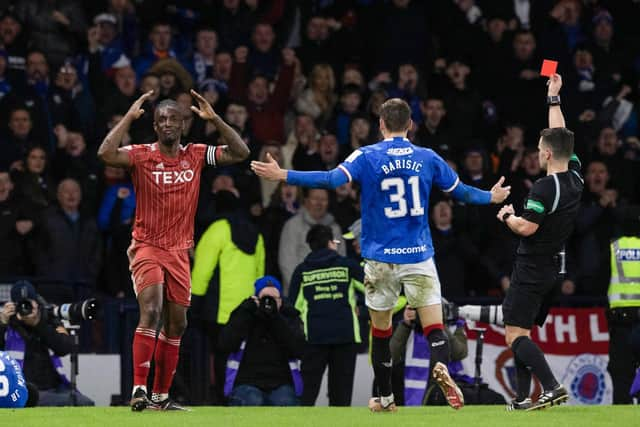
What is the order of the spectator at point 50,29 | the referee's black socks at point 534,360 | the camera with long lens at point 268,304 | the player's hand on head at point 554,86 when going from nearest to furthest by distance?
the referee's black socks at point 534,360
the player's hand on head at point 554,86
the camera with long lens at point 268,304
the spectator at point 50,29

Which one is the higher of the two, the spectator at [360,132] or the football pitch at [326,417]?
the spectator at [360,132]

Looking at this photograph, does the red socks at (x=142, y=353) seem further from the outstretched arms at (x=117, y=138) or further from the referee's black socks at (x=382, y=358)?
the referee's black socks at (x=382, y=358)

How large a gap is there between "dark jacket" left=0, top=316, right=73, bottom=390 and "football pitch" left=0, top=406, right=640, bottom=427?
7.77ft

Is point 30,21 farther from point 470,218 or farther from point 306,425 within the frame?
point 306,425

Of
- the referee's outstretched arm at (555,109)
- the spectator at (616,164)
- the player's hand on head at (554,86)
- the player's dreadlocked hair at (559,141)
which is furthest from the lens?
the spectator at (616,164)

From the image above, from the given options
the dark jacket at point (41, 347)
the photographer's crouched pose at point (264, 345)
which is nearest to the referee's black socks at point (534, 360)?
the photographer's crouched pose at point (264, 345)

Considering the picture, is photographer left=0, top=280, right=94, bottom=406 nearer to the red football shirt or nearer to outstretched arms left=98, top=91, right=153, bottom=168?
the red football shirt

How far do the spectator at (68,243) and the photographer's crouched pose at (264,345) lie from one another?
2.21 m

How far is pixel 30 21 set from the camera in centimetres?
1906

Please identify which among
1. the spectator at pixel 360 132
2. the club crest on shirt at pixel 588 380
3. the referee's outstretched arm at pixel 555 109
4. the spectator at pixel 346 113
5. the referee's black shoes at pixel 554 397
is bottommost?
the club crest on shirt at pixel 588 380

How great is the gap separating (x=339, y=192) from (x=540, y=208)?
668 cm

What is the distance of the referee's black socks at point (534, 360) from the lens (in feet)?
36.1

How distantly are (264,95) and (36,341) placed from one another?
18.0 feet

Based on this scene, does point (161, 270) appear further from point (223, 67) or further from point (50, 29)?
point (50, 29)
